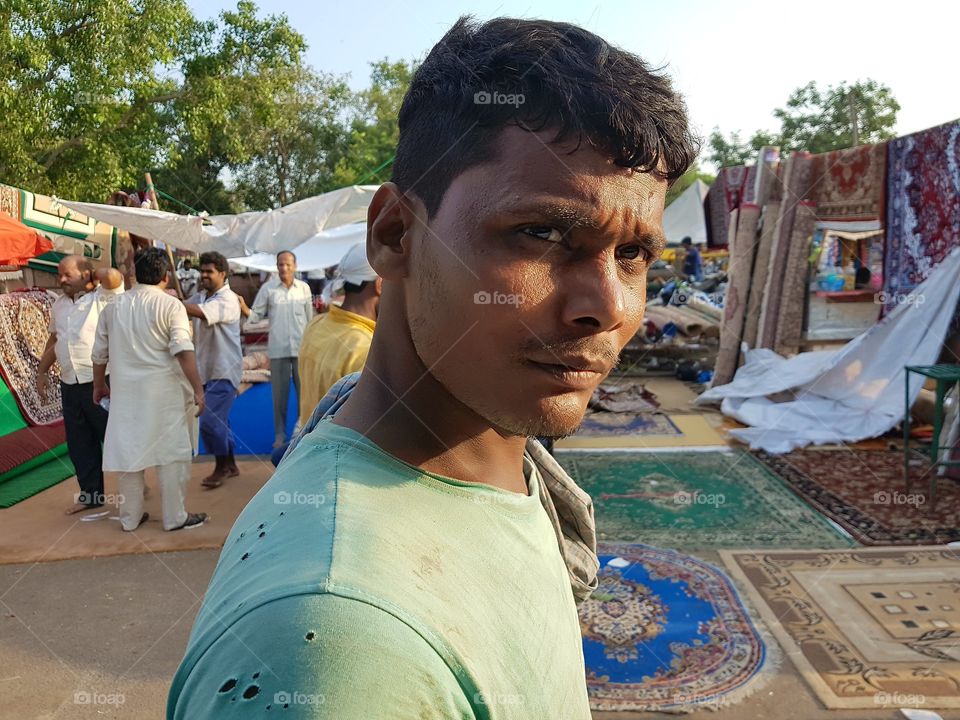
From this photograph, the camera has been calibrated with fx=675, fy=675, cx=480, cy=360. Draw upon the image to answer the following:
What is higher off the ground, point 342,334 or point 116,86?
point 116,86

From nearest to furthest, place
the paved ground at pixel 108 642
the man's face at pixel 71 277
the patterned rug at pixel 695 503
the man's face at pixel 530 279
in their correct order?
the man's face at pixel 530 279 < the paved ground at pixel 108 642 < the patterned rug at pixel 695 503 < the man's face at pixel 71 277

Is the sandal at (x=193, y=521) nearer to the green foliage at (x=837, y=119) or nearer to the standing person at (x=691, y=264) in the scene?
the standing person at (x=691, y=264)

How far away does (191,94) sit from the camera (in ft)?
38.2

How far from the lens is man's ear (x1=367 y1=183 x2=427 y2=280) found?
91cm

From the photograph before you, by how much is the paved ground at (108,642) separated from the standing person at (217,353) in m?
1.43

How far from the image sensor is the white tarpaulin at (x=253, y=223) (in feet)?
23.5

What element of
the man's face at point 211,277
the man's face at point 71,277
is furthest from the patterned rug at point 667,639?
the man's face at point 71,277

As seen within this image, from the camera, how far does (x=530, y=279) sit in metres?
0.79

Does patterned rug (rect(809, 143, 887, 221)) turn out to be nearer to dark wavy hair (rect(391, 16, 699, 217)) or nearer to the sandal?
the sandal

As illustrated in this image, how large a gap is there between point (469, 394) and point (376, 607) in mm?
331

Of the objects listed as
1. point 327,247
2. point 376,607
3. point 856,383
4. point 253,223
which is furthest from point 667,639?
point 327,247

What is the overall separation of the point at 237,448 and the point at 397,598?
678cm

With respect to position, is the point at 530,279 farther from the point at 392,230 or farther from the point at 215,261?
the point at 215,261

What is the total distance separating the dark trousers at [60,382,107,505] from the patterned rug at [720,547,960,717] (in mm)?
4750
